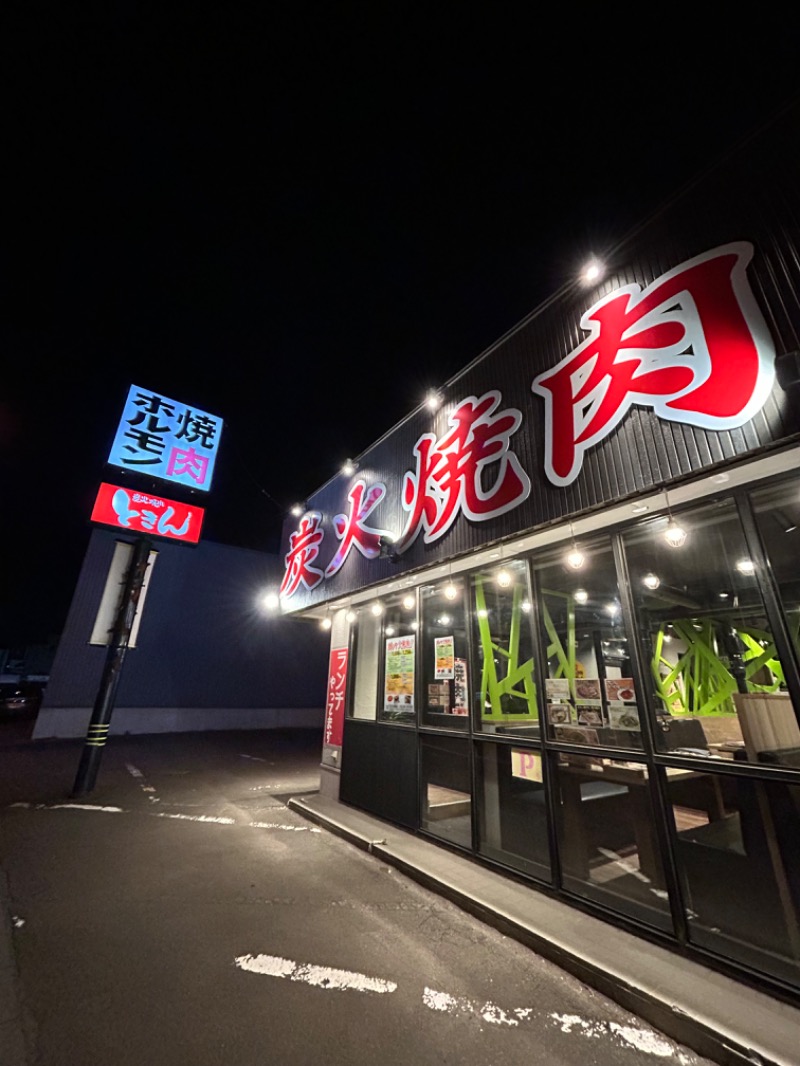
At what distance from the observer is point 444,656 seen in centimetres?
644

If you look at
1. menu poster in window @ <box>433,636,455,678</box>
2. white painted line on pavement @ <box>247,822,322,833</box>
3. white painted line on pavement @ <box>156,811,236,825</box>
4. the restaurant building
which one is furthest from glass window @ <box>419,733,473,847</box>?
white painted line on pavement @ <box>156,811,236,825</box>

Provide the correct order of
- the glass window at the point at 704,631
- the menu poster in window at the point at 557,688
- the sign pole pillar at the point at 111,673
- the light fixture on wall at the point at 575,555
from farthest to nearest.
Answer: the sign pole pillar at the point at 111,673, the light fixture on wall at the point at 575,555, the menu poster in window at the point at 557,688, the glass window at the point at 704,631

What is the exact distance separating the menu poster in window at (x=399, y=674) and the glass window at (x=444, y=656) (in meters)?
0.33

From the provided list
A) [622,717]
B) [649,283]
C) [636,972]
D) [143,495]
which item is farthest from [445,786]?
[143,495]

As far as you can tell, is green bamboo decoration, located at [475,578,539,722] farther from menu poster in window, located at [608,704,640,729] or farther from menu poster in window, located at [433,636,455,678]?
menu poster in window, located at [608,704,640,729]

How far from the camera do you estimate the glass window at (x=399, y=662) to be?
686cm

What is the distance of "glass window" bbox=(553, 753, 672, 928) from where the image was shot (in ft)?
13.0

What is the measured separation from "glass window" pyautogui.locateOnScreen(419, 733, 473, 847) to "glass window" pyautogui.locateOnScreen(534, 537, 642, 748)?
170 cm

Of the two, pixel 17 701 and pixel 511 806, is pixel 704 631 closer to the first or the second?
pixel 511 806

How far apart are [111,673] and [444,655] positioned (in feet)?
22.3

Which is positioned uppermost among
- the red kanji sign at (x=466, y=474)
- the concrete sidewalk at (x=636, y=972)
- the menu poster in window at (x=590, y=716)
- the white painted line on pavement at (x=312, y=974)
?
the red kanji sign at (x=466, y=474)

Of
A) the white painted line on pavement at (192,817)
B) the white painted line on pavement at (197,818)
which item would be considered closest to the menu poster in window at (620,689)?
the white painted line on pavement at (192,817)

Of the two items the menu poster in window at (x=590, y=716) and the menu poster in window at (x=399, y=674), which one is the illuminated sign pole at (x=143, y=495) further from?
the menu poster in window at (x=590, y=716)

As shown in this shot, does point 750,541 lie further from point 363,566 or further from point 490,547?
point 363,566
